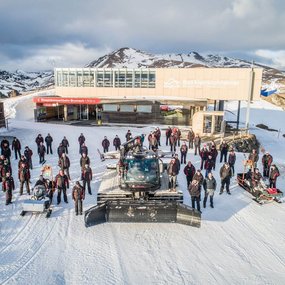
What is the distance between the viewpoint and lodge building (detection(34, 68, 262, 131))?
3253 centimetres

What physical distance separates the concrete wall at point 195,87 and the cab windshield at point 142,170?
23187 millimetres

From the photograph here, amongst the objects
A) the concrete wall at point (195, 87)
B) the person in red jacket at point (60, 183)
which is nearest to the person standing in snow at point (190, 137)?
the person in red jacket at point (60, 183)

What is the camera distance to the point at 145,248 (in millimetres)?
9430

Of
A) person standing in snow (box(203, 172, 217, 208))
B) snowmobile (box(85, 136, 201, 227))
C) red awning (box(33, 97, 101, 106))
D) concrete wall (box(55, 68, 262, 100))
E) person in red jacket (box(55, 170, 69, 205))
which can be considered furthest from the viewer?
red awning (box(33, 97, 101, 106))

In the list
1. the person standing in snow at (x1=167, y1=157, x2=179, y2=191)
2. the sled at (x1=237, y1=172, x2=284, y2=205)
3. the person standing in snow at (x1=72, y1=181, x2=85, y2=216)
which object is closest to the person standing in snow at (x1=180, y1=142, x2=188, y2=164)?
the person standing in snow at (x1=167, y1=157, x2=179, y2=191)

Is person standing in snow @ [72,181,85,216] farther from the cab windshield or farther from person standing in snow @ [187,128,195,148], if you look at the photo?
person standing in snow @ [187,128,195,148]

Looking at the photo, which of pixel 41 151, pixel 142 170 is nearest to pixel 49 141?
pixel 41 151

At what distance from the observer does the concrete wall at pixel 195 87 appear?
1257 inches

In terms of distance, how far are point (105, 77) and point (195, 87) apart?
10527mm

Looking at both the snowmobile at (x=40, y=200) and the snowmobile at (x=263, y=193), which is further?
the snowmobile at (x=263, y=193)

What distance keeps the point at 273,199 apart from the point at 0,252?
1085cm

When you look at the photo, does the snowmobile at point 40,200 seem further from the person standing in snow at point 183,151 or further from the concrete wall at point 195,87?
the concrete wall at point 195,87

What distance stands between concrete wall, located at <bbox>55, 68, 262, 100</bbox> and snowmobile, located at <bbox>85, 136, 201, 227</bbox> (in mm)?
23044

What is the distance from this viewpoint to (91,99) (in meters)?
34.3
